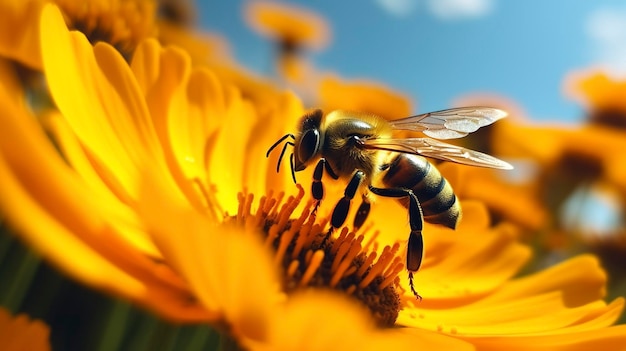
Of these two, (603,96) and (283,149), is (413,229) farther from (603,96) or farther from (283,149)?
(603,96)

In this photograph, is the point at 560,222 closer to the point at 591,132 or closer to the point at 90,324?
the point at 591,132

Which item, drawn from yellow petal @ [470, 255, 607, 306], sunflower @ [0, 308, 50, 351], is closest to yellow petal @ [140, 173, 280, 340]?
sunflower @ [0, 308, 50, 351]

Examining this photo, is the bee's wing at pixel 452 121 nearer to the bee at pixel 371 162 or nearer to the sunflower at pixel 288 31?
the bee at pixel 371 162

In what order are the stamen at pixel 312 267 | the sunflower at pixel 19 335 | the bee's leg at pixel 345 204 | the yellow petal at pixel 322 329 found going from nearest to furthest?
the yellow petal at pixel 322 329 < the sunflower at pixel 19 335 < the stamen at pixel 312 267 < the bee's leg at pixel 345 204

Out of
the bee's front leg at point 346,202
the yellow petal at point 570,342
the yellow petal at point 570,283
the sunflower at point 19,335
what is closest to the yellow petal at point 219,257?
the sunflower at point 19,335

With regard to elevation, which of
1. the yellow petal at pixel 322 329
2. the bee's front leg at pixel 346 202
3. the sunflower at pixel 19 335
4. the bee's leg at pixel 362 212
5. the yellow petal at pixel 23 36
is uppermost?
the yellow petal at pixel 322 329

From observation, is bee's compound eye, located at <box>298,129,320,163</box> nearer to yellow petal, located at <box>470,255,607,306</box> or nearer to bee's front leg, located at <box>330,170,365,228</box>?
bee's front leg, located at <box>330,170,365,228</box>

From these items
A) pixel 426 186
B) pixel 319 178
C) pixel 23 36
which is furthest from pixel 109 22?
pixel 426 186
